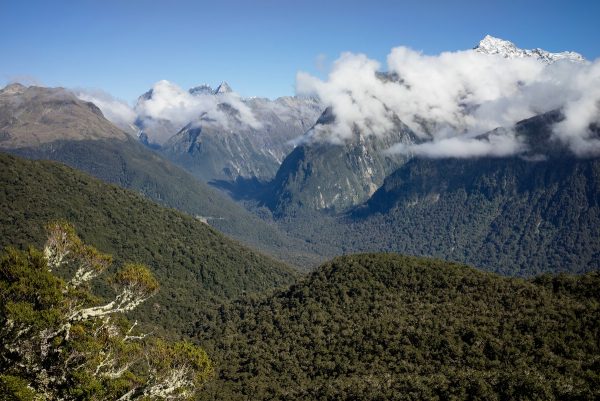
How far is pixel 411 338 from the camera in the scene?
105m

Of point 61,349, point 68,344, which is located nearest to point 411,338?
point 68,344

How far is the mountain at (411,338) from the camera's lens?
268 feet

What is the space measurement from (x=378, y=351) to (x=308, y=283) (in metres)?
49.6

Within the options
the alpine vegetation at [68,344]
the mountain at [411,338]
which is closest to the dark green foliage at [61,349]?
the alpine vegetation at [68,344]

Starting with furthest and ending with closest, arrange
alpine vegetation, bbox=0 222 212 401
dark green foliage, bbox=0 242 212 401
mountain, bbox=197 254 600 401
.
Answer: mountain, bbox=197 254 600 401 → alpine vegetation, bbox=0 222 212 401 → dark green foliage, bbox=0 242 212 401

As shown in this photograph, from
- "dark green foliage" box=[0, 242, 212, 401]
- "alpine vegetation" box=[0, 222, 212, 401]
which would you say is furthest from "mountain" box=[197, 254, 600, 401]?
"dark green foliage" box=[0, 242, 212, 401]

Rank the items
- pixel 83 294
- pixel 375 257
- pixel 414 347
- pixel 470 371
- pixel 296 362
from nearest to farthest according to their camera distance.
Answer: pixel 83 294 → pixel 470 371 → pixel 414 347 → pixel 296 362 → pixel 375 257

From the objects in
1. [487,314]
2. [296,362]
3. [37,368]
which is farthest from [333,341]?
[37,368]

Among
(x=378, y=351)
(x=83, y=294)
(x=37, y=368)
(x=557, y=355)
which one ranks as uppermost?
(x=83, y=294)

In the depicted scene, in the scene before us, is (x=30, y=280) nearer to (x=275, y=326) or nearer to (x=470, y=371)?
(x=470, y=371)

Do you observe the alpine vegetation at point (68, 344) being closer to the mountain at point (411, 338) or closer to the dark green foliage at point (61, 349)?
the dark green foliage at point (61, 349)

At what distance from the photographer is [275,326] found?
139000mm

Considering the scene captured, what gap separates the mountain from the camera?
268 ft

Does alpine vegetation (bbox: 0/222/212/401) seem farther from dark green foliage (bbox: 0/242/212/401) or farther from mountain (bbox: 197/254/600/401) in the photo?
mountain (bbox: 197/254/600/401)
